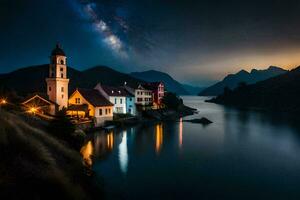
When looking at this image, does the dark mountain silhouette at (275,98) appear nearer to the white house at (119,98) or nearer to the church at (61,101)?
the white house at (119,98)

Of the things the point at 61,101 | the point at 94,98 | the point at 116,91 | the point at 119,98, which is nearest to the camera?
the point at 61,101

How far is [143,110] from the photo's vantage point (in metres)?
78.8

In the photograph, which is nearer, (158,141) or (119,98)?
(158,141)

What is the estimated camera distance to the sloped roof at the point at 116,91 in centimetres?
6566

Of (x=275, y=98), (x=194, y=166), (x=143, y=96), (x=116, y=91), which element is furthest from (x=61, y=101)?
(x=275, y=98)

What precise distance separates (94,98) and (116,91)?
12.5 metres

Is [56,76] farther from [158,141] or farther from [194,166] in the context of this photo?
[194,166]

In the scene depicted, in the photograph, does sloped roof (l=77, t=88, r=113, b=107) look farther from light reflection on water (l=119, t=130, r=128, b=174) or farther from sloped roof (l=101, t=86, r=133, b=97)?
light reflection on water (l=119, t=130, r=128, b=174)

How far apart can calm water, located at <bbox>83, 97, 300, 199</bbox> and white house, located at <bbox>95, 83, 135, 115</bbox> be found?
14937 mm

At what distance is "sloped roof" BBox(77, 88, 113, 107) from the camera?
185 ft

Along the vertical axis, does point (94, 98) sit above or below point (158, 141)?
above

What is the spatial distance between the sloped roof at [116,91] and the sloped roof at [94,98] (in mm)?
3184

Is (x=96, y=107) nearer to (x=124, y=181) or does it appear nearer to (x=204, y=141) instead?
(x=204, y=141)

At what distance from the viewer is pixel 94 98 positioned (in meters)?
58.4
